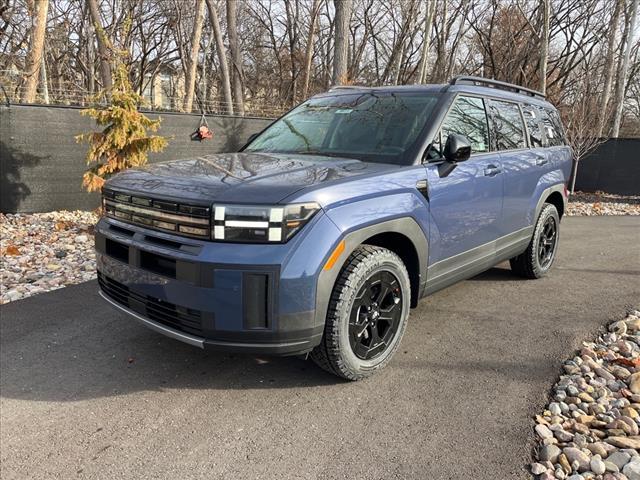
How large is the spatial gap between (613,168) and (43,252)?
15.7 meters

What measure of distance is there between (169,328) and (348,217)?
→ 1.21m

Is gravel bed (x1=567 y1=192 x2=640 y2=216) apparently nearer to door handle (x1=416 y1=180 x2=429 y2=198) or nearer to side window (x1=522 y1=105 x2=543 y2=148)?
side window (x1=522 y1=105 x2=543 y2=148)

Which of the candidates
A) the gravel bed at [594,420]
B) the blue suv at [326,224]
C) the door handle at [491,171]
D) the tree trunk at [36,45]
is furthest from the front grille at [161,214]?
the tree trunk at [36,45]

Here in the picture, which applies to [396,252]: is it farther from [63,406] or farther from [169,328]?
[63,406]

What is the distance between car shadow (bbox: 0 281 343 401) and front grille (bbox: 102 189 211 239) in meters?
1.03

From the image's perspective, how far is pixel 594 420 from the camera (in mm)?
2887

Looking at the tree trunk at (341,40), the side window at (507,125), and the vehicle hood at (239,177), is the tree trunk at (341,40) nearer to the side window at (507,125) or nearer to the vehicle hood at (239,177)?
the side window at (507,125)

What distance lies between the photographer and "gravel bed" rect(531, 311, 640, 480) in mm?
2484

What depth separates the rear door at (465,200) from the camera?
11.9ft

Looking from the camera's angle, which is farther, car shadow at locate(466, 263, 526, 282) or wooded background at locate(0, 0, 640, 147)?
wooded background at locate(0, 0, 640, 147)

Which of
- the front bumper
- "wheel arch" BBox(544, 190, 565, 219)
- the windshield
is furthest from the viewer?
"wheel arch" BBox(544, 190, 565, 219)

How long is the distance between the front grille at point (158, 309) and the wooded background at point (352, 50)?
469 inches

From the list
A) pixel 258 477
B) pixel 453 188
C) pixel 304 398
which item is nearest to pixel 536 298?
pixel 453 188

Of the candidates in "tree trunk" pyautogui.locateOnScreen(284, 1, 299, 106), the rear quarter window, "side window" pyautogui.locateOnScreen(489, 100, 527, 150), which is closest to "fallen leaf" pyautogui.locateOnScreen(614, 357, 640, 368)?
"side window" pyautogui.locateOnScreen(489, 100, 527, 150)
